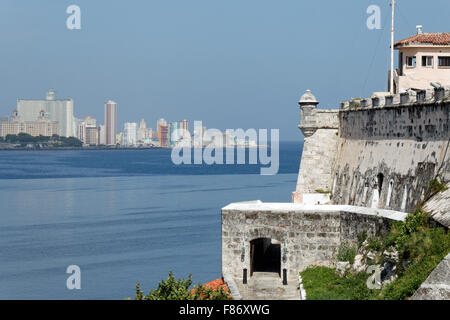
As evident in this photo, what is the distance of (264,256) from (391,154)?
6.43 meters

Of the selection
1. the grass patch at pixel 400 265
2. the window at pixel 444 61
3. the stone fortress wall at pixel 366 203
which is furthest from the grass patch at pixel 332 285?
the window at pixel 444 61

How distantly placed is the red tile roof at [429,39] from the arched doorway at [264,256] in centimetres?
1289

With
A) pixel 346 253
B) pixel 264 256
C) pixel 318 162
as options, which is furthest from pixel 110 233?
pixel 346 253

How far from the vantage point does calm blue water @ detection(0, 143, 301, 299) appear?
37116 millimetres

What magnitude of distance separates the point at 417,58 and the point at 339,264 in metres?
16.3

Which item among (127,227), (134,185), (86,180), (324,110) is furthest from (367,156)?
(86,180)

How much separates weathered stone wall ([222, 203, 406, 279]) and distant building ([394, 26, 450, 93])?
43.5ft

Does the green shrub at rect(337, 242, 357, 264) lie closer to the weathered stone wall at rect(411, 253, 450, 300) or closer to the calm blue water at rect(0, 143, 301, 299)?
the weathered stone wall at rect(411, 253, 450, 300)

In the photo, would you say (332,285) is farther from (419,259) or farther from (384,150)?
(384,150)

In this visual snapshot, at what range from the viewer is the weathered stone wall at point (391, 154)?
23734 mm

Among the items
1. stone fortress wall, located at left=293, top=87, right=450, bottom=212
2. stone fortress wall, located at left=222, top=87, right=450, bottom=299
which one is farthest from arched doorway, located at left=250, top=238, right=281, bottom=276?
stone fortress wall, located at left=293, top=87, right=450, bottom=212

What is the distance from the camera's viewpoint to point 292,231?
79.2 feet

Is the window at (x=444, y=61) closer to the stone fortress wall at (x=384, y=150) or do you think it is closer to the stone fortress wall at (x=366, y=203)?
the stone fortress wall at (x=384, y=150)

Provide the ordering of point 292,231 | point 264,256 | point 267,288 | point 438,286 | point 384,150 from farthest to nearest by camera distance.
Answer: point 384,150 → point 264,256 → point 292,231 → point 267,288 → point 438,286
